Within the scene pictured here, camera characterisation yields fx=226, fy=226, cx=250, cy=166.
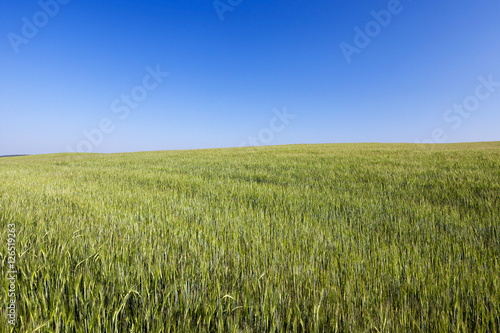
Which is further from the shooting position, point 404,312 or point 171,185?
point 171,185

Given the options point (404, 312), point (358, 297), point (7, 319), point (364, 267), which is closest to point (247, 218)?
point (364, 267)

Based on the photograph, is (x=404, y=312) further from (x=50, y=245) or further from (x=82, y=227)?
(x=82, y=227)

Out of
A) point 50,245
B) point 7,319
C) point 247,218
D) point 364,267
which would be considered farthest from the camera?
point 247,218

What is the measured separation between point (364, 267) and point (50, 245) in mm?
2847

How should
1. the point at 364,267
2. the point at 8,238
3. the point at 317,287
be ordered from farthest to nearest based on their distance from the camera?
the point at 8,238
the point at 364,267
the point at 317,287

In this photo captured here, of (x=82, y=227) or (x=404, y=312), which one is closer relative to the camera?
(x=404, y=312)

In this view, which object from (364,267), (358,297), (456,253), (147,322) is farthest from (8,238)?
(456,253)

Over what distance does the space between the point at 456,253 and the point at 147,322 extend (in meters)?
2.79

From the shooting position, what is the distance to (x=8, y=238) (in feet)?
7.49

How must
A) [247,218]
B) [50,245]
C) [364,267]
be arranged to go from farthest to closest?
[247,218]
[50,245]
[364,267]

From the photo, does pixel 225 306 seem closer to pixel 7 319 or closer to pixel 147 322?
pixel 147 322

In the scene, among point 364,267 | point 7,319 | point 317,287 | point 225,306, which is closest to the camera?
point 7,319

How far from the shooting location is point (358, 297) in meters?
1.47

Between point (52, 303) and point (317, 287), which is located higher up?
point (52, 303)
